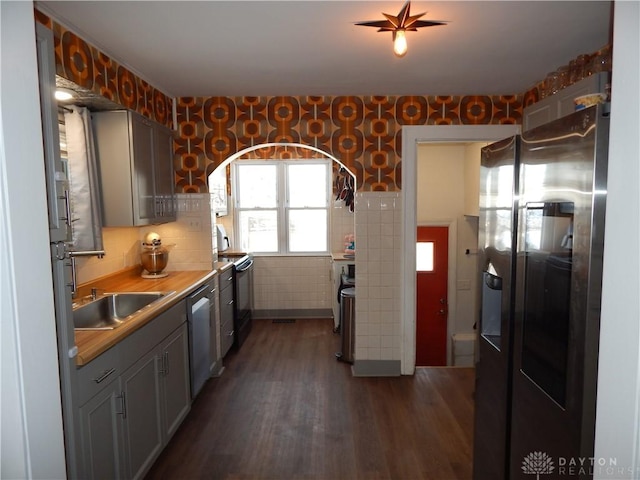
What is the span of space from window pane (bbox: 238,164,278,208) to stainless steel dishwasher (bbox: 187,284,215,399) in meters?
2.53

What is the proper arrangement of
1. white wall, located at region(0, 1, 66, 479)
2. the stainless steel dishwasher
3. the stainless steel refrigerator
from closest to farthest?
white wall, located at region(0, 1, 66, 479) < the stainless steel refrigerator < the stainless steel dishwasher

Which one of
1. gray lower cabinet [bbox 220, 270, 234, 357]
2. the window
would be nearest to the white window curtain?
gray lower cabinet [bbox 220, 270, 234, 357]

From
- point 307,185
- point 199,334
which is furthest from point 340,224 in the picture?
point 199,334

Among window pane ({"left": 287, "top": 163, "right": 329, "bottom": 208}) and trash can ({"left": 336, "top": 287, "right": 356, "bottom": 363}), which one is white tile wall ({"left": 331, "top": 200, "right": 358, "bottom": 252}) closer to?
window pane ({"left": 287, "top": 163, "right": 329, "bottom": 208})

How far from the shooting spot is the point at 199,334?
3.30 meters

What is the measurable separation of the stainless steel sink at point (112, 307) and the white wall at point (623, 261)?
2.58 meters

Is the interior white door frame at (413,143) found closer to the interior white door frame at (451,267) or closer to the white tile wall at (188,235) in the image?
the interior white door frame at (451,267)

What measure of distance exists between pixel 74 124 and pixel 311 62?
1.61 metres

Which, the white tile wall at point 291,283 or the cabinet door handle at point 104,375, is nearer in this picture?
the cabinet door handle at point 104,375

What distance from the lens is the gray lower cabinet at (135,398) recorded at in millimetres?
1850

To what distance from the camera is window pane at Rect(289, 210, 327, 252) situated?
5984 mm

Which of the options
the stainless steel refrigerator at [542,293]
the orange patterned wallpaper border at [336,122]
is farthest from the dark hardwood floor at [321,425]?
the orange patterned wallpaper border at [336,122]

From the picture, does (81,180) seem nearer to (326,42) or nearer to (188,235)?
(188,235)

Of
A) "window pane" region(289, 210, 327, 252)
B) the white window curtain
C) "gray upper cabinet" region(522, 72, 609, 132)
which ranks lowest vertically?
"window pane" region(289, 210, 327, 252)
